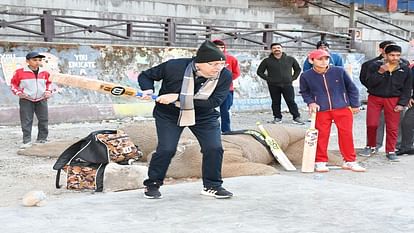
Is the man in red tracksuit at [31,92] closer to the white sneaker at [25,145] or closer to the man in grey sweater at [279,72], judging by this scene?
the white sneaker at [25,145]

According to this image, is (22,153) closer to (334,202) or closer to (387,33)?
(334,202)

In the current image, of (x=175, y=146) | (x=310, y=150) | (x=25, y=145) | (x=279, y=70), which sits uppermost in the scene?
(x=279, y=70)

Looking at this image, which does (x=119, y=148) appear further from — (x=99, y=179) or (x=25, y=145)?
(x=25, y=145)

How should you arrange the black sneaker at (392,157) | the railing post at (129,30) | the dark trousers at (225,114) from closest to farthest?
the black sneaker at (392,157) < the dark trousers at (225,114) < the railing post at (129,30)

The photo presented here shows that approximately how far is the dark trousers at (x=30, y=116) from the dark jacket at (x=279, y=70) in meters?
4.87

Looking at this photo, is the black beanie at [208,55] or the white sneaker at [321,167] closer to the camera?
the black beanie at [208,55]

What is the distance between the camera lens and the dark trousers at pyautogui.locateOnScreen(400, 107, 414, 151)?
906cm

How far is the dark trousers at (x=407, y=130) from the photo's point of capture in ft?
29.7

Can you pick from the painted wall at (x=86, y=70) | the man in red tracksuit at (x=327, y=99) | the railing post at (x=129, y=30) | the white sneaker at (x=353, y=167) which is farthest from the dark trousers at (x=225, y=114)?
the railing post at (x=129, y=30)

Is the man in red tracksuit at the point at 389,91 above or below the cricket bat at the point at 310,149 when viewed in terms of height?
above

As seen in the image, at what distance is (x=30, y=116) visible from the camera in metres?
9.47

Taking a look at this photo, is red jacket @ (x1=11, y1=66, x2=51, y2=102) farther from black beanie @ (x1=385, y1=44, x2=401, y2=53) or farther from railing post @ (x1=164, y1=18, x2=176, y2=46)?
railing post @ (x1=164, y1=18, x2=176, y2=46)

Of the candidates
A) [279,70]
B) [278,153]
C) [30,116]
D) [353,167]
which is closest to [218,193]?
[278,153]

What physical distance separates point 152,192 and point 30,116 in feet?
13.9
